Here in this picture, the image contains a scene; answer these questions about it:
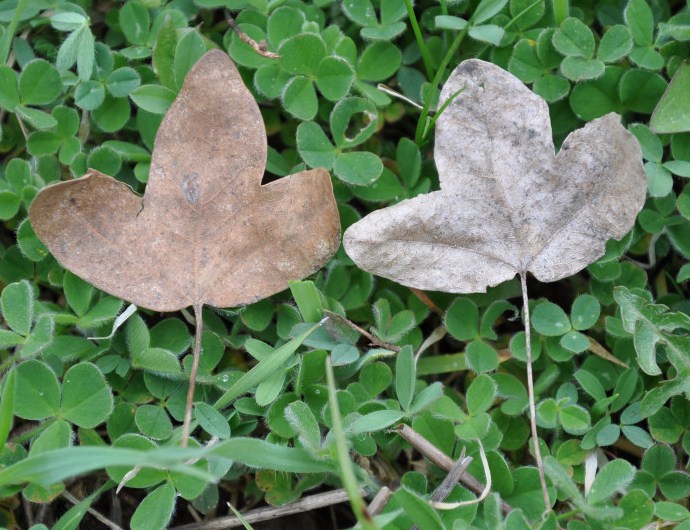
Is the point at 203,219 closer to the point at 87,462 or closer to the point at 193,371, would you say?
the point at 193,371

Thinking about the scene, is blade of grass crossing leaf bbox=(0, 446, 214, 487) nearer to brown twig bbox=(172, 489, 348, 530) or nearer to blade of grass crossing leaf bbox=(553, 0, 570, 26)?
brown twig bbox=(172, 489, 348, 530)

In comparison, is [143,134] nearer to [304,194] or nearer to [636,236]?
[304,194]

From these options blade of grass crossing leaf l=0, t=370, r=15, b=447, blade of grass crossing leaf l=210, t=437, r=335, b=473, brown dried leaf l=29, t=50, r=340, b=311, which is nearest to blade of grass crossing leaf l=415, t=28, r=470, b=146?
brown dried leaf l=29, t=50, r=340, b=311

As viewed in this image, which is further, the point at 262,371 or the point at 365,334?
the point at 365,334

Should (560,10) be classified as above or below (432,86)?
above

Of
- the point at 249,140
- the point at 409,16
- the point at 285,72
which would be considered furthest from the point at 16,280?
the point at 409,16

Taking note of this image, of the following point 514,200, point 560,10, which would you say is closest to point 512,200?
point 514,200
